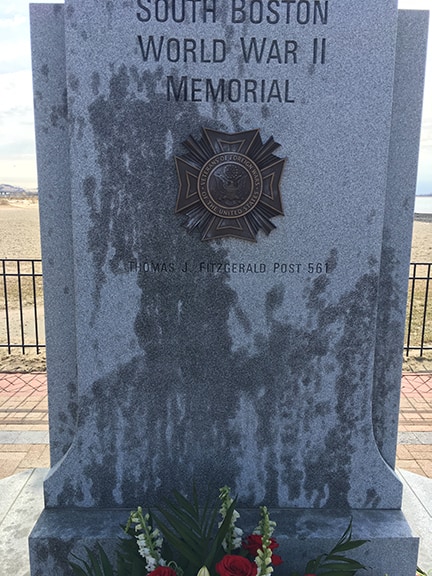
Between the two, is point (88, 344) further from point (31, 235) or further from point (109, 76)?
point (31, 235)

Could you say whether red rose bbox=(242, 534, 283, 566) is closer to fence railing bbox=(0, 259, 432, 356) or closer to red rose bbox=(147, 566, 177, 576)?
red rose bbox=(147, 566, 177, 576)

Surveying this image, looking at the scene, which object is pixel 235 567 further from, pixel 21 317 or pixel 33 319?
pixel 33 319

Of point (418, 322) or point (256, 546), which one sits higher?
point (256, 546)

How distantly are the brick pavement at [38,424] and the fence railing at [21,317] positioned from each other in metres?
0.98

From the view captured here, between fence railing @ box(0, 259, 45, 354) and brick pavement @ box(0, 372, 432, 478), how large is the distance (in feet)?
3.20

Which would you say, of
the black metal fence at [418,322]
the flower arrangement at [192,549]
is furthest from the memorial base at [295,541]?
the black metal fence at [418,322]

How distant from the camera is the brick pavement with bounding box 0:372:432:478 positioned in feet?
14.6

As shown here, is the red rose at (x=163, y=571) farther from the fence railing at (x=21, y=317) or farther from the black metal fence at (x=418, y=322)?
the black metal fence at (x=418, y=322)

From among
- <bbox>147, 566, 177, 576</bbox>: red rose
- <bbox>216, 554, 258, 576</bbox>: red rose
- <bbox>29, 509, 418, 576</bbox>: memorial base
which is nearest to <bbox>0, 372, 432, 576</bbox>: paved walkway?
<bbox>29, 509, 418, 576</bbox>: memorial base

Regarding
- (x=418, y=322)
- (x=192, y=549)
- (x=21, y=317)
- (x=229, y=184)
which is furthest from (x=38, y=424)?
(x=418, y=322)

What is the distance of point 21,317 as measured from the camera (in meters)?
7.35

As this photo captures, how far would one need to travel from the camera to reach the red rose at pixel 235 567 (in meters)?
2.08

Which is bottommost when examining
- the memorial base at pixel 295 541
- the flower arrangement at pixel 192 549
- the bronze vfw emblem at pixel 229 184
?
the memorial base at pixel 295 541

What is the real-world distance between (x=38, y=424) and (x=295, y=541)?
329 cm
